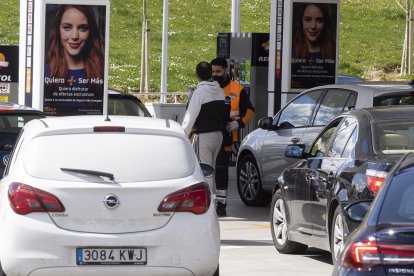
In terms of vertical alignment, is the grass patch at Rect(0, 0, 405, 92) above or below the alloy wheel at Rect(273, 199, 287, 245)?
above

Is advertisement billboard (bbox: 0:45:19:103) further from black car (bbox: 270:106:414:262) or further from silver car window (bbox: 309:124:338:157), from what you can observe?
silver car window (bbox: 309:124:338:157)

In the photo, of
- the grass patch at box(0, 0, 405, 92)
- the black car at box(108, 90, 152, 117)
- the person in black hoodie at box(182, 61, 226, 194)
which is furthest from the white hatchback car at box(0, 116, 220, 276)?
the grass patch at box(0, 0, 405, 92)

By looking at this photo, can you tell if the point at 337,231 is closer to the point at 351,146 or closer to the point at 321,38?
the point at 351,146

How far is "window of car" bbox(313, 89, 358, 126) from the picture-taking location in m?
15.3

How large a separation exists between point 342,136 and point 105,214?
Answer: 319cm

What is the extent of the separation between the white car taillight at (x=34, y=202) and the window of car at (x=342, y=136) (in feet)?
10.7

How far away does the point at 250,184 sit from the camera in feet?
58.2

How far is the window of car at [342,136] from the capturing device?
1120cm

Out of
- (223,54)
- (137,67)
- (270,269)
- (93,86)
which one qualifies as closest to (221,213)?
(93,86)

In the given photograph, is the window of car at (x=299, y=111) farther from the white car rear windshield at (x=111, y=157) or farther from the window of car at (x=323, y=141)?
the white car rear windshield at (x=111, y=157)

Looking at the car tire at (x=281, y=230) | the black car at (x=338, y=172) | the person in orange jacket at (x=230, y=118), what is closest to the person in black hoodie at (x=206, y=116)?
the person in orange jacket at (x=230, y=118)

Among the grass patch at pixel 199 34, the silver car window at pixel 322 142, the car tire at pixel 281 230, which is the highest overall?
the grass patch at pixel 199 34

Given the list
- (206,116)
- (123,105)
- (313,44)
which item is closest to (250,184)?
(206,116)

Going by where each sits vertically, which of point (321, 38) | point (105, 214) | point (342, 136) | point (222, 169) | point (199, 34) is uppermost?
point (199, 34)
